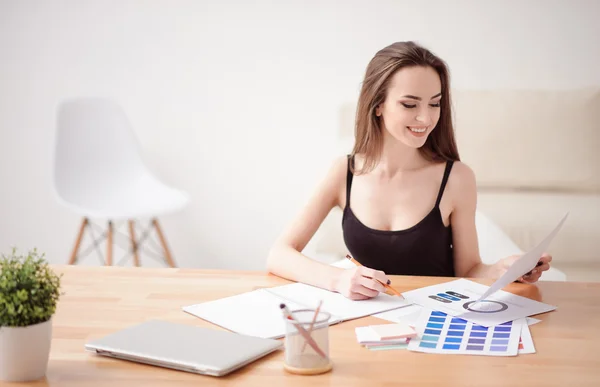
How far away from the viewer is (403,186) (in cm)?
215

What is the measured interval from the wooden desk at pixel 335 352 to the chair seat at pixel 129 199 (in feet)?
6.87

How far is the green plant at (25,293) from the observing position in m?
1.14

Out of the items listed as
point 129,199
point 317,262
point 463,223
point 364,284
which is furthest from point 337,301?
point 129,199

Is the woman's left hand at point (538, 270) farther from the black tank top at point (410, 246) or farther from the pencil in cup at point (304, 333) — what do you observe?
the pencil in cup at point (304, 333)

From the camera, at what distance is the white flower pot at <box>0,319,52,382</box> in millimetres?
1155

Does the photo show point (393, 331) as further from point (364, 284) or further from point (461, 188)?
point (461, 188)

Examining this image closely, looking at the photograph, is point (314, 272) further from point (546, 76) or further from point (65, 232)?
point (65, 232)

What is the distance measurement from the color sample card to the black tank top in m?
0.59

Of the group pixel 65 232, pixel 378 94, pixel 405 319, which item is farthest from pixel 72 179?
pixel 405 319

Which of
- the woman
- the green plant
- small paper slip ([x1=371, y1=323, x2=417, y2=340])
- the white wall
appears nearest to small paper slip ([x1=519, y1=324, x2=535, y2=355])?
small paper slip ([x1=371, y1=323, x2=417, y2=340])

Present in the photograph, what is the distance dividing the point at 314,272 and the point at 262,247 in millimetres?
2813

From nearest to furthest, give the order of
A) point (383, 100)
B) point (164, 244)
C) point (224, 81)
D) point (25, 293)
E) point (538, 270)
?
point (25, 293)
point (538, 270)
point (383, 100)
point (164, 244)
point (224, 81)

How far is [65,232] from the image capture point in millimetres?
4688

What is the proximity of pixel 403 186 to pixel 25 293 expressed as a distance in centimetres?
123
